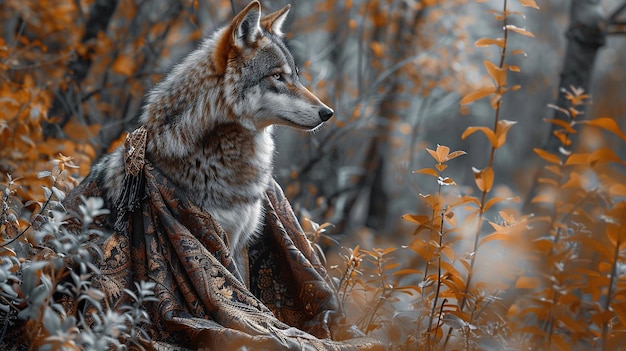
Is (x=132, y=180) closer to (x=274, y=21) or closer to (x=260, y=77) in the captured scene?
(x=260, y=77)

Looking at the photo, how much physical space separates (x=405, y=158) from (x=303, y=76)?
4.38m

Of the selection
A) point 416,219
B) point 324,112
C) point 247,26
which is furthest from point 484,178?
point 247,26

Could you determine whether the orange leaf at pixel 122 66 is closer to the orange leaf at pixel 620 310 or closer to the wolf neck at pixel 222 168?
the wolf neck at pixel 222 168

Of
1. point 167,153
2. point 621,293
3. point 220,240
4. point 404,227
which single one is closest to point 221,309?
point 220,240

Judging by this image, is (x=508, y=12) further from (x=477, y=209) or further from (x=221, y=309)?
(x=221, y=309)

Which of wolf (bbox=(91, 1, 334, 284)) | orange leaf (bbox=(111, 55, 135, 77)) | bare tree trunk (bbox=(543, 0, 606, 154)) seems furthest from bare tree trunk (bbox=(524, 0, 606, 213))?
orange leaf (bbox=(111, 55, 135, 77))

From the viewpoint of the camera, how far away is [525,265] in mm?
3740

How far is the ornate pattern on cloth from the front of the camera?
9.19ft

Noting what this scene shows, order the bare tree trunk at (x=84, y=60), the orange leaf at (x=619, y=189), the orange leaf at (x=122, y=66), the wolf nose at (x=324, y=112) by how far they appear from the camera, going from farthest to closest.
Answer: the orange leaf at (x=122, y=66) < the bare tree trunk at (x=84, y=60) < the wolf nose at (x=324, y=112) < the orange leaf at (x=619, y=189)

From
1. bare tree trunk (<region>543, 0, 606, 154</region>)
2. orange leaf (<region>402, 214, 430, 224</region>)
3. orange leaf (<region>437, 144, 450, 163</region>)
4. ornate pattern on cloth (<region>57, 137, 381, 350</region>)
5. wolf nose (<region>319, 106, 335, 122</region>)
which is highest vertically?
bare tree trunk (<region>543, 0, 606, 154</region>)

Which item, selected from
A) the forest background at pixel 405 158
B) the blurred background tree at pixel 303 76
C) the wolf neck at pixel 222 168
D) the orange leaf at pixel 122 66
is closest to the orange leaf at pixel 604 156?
the forest background at pixel 405 158

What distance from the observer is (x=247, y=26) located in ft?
11.7

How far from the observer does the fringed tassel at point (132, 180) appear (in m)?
3.14

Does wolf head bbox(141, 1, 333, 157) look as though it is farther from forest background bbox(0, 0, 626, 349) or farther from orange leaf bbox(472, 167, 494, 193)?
orange leaf bbox(472, 167, 494, 193)
